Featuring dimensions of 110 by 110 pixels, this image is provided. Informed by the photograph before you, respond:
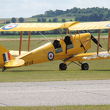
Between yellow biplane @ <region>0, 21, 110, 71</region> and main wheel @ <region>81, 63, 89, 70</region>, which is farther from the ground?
yellow biplane @ <region>0, 21, 110, 71</region>

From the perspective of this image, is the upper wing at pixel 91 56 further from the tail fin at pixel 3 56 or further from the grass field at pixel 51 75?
the tail fin at pixel 3 56

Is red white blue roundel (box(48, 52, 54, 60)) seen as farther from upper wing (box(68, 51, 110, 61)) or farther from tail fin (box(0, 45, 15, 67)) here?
tail fin (box(0, 45, 15, 67))

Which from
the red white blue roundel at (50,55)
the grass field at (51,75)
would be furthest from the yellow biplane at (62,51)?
the grass field at (51,75)

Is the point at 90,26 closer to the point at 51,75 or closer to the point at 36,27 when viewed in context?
the point at 36,27

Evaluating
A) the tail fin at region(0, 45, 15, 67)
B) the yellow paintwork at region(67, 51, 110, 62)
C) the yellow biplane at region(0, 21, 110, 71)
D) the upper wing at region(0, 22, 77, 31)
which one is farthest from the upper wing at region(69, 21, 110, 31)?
the tail fin at region(0, 45, 15, 67)

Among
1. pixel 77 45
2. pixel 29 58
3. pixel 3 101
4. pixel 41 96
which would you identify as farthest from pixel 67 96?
pixel 77 45

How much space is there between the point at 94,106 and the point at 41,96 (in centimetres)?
221

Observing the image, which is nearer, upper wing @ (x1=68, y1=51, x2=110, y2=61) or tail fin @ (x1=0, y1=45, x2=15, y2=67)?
tail fin @ (x1=0, y1=45, x2=15, y2=67)

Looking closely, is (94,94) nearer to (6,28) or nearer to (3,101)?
(3,101)

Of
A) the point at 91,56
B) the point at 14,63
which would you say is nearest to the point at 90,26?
the point at 91,56

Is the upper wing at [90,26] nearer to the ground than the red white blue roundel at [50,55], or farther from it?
farther from it

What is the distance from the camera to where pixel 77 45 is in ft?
104

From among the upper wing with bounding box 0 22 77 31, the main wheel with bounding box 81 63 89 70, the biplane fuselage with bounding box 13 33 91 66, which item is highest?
the upper wing with bounding box 0 22 77 31

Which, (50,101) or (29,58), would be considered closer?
(50,101)
